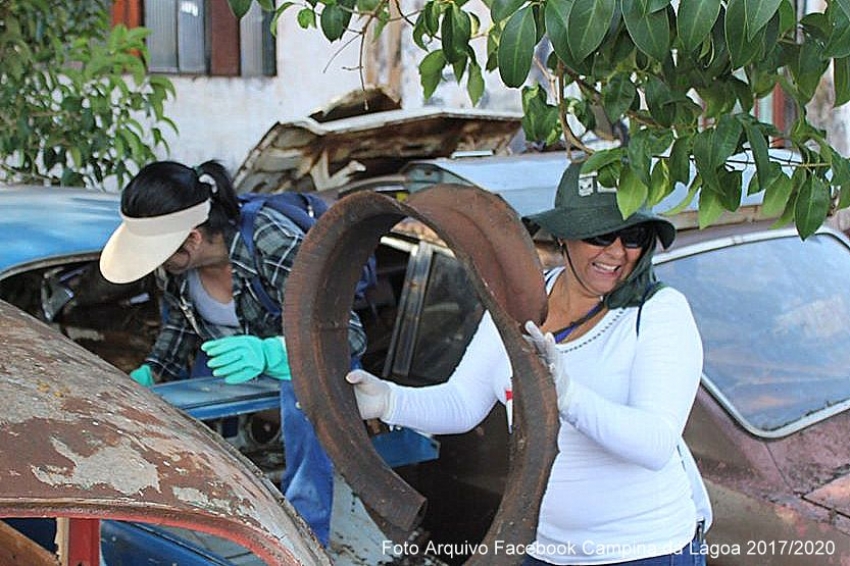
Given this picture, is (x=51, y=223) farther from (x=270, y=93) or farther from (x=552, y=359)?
(x=270, y=93)

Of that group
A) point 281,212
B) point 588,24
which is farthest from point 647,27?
point 281,212

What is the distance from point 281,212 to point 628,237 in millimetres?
1408

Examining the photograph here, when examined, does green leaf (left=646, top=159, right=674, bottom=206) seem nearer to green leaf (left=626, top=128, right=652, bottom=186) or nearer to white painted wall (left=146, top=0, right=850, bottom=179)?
green leaf (left=626, top=128, right=652, bottom=186)

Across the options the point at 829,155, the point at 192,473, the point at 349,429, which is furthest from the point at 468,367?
the point at 192,473

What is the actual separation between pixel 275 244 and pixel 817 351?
1.82 metres

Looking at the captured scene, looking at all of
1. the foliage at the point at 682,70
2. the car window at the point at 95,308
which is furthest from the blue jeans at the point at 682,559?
the car window at the point at 95,308

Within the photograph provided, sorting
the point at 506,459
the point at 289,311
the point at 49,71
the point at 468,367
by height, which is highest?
the point at 49,71

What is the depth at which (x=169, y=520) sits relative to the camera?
5.00 feet

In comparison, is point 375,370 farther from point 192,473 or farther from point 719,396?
point 192,473

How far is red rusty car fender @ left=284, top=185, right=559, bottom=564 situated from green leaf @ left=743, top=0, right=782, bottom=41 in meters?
0.72

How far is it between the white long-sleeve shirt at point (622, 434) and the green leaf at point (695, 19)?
96cm

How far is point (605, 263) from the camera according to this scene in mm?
2859

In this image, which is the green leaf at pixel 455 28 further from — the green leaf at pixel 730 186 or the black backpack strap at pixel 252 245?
the black backpack strap at pixel 252 245

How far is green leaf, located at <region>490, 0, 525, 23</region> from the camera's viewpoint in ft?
6.61
